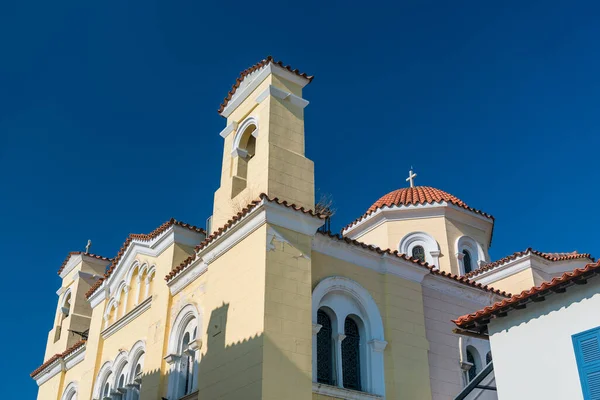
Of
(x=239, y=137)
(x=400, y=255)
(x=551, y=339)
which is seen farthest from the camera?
(x=239, y=137)

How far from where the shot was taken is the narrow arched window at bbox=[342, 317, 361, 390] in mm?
→ 13586

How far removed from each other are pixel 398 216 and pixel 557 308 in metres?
12.6

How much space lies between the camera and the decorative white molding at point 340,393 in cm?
1250

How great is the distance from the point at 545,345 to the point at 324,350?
4743mm

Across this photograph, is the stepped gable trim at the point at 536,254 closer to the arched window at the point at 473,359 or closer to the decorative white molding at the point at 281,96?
the arched window at the point at 473,359

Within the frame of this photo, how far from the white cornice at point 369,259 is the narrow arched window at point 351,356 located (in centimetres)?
136

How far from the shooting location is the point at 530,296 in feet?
33.7

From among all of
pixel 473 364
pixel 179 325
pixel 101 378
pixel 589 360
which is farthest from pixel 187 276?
pixel 589 360

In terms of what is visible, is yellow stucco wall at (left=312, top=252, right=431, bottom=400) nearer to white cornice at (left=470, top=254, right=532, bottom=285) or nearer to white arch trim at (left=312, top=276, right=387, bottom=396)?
white arch trim at (left=312, top=276, right=387, bottom=396)

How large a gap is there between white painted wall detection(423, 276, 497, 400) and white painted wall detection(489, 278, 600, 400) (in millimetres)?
4063

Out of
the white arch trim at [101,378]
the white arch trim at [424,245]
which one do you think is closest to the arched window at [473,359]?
the white arch trim at [424,245]

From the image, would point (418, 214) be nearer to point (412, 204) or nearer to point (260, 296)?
point (412, 204)

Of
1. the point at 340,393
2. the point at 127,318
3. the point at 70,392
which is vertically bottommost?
the point at 340,393

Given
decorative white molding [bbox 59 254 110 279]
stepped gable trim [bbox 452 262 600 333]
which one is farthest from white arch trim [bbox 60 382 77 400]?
stepped gable trim [bbox 452 262 600 333]
